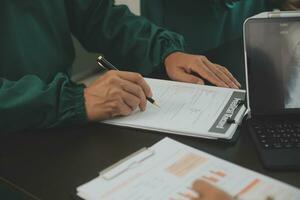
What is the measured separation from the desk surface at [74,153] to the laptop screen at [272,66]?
0.26 feet

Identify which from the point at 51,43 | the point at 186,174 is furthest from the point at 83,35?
the point at 186,174

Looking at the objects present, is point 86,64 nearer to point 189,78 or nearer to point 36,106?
point 189,78

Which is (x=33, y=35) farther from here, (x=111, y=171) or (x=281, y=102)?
(x=281, y=102)

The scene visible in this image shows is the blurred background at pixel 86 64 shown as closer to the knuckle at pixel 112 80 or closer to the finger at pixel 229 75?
the finger at pixel 229 75

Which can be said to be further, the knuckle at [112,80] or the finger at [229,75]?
the finger at [229,75]

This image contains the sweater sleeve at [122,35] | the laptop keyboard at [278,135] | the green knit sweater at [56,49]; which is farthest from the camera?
the sweater sleeve at [122,35]

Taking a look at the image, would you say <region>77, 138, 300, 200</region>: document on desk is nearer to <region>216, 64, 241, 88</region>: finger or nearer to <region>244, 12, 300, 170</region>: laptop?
<region>244, 12, 300, 170</region>: laptop

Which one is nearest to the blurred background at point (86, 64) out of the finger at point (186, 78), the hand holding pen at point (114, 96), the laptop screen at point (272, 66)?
the finger at point (186, 78)

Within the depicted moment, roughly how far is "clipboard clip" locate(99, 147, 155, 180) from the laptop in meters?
→ 0.22

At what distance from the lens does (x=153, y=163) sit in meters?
0.75

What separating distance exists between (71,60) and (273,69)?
62 centimetres

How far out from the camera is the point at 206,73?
3.58 ft

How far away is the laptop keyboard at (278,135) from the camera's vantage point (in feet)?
2.57

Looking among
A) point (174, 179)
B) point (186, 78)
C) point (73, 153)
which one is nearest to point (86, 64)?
point (186, 78)
